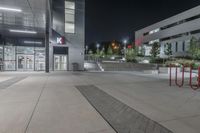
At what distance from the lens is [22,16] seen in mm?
17000

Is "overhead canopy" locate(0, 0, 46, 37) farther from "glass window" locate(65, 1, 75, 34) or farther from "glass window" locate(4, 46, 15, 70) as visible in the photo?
"glass window" locate(65, 1, 75, 34)

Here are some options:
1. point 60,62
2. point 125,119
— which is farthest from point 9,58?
point 125,119

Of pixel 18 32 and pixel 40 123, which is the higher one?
pixel 18 32

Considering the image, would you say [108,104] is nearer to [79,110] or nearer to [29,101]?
[79,110]

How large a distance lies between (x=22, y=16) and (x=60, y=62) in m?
7.94

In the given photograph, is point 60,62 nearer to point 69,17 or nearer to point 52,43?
point 52,43

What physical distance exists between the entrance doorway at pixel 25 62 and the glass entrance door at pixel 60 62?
3.62 m

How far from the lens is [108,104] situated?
5.89 metres

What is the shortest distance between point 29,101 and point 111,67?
2083 cm

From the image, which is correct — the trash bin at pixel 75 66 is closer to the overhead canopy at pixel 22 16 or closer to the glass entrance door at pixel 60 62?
the glass entrance door at pixel 60 62

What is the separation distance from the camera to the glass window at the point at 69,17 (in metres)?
22.9

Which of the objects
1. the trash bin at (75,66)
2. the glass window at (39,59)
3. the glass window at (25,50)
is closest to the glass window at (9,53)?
the glass window at (25,50)

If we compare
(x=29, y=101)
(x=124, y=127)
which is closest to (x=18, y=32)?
(x=29, y=101)

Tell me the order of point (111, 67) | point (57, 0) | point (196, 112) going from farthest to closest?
point (111, 67) → point (57, 0) → point (196, 112)
